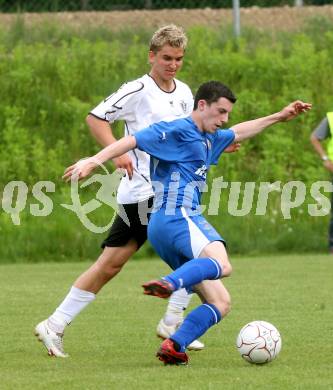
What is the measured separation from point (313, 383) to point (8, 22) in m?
15.2

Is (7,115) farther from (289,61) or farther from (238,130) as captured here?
(238,130)

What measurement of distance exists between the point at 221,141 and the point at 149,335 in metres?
1.67

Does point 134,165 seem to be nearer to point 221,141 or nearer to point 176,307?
point 221,141

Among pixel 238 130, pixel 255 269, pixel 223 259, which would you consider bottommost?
pixel 255 269

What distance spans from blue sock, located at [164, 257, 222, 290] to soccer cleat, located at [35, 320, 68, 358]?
1167 mm

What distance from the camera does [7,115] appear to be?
17.5m

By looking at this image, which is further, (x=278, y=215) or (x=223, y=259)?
(x=278, y=215)

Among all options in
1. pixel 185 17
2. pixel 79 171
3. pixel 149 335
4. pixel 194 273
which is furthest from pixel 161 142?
pixel 185 17

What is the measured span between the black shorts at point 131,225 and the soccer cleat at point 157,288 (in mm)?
1339

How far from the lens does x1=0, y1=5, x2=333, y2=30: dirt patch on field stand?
66.5ft

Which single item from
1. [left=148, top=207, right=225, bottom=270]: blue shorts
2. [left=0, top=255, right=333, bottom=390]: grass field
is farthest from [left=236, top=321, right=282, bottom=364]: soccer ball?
[left=148, top=207, right=225, bottom=270]: blue shorts

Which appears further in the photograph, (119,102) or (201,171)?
(119,102)

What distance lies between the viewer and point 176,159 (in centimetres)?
684

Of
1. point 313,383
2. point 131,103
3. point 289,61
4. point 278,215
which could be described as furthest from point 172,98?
point 289,61
